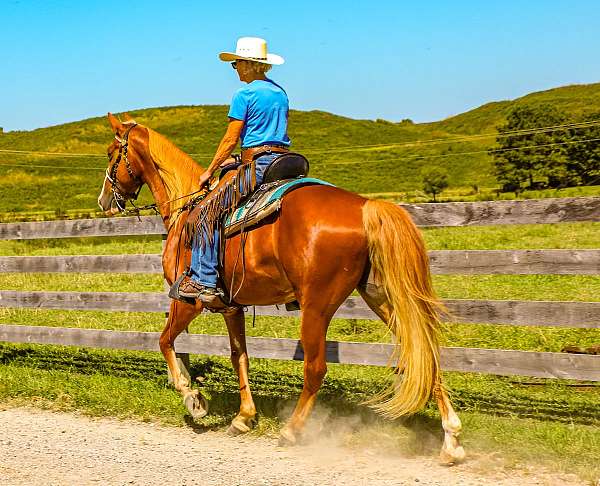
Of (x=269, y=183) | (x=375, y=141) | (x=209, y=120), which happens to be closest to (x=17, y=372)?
(x=269, y=183)

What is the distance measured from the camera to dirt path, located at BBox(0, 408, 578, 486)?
198 inches

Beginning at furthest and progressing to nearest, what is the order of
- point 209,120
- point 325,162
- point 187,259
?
point 209,120, point 325,162, point 187,259

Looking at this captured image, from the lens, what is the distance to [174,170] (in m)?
7.02

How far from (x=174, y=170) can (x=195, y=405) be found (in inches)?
86.0

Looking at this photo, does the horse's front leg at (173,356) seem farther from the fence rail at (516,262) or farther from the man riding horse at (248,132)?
the fence rail at (516,262)

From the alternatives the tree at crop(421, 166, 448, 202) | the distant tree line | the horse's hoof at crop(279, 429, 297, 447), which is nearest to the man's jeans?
the horse's hoof at crop(279, 429, 297, 447)

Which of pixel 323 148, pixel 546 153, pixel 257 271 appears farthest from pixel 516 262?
pixel 323 148

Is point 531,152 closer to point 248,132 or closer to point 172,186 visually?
point 172,186

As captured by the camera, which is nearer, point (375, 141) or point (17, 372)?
point (17, 372)

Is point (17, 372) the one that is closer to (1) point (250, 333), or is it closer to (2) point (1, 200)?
(1) point (250, 333)

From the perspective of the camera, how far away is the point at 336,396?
7.12 metres

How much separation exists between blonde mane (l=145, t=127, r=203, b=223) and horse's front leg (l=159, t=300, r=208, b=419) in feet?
3.10

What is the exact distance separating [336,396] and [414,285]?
2.11 metres

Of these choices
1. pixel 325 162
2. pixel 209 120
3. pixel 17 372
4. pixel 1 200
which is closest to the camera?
pixel 17 372
